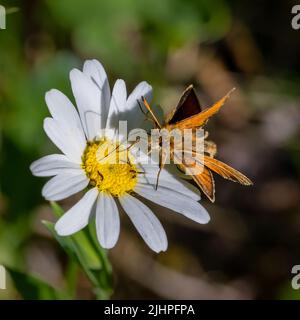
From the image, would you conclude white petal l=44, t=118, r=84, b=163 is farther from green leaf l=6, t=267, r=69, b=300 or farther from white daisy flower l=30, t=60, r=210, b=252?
green leaf l=6, t=267, r=69, b=300

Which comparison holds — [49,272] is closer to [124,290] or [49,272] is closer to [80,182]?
[124,290]

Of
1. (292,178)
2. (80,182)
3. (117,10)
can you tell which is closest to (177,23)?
(117,10)

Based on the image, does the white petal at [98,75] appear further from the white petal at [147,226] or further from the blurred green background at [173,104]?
the blurred green background at [173,104]

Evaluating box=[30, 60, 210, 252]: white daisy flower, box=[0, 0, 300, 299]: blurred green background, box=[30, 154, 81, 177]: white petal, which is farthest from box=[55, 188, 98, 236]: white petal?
box=[0, 0, 300, 299]: blurred green background

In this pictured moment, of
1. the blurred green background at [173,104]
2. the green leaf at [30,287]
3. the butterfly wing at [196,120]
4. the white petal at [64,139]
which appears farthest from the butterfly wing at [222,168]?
the blurred green background at [173,104]

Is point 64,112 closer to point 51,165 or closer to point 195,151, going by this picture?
point 51,165
